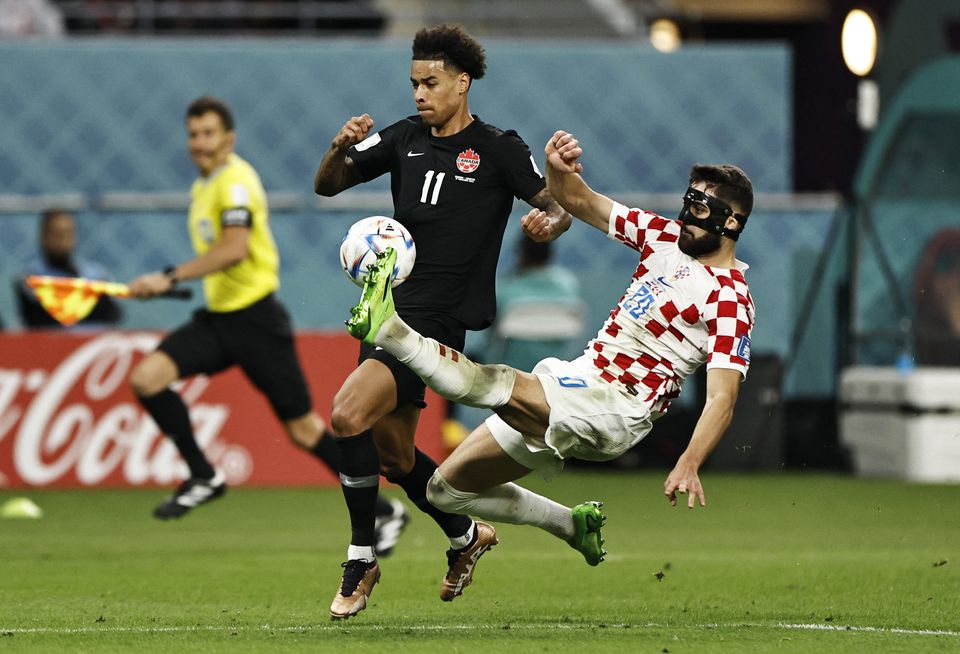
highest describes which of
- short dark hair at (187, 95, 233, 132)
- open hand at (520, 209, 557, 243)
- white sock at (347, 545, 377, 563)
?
open hand at (520, 209, 557, 243)

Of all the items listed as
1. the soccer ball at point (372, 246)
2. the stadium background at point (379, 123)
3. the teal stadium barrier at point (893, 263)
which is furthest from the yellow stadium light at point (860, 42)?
the soccer ball at point (372, 246)

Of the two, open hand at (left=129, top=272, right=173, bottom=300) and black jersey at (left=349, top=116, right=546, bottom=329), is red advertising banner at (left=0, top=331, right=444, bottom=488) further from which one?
black jersey at (left=349, top=116, right=546, bottom=329)

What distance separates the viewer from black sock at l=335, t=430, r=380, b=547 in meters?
7.43

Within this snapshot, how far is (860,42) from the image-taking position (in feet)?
52.1

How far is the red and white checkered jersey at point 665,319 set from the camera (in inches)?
280

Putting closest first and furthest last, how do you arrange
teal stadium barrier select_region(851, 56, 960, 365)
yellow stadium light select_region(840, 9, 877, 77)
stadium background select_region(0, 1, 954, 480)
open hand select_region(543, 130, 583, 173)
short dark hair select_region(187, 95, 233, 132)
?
open hand select_region(543, 130, 583, 173) < short dark hair select_region(187, 95, 233, 132) < yellow stadium light select_region(840, 9, 877, 77) < teal stadium barrier select_region(851, 56, 960, 365) < stadium background select_region(0, 1, 954, 480)

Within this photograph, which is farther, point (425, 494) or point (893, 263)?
point (893, 263)

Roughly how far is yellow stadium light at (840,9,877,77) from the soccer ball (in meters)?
9.71

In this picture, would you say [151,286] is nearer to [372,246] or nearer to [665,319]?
Answer: [372,246]

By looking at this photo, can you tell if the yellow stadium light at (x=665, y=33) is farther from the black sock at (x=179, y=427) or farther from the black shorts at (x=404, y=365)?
the black shorts at (x=404, y=365)

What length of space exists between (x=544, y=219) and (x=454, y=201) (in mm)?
486

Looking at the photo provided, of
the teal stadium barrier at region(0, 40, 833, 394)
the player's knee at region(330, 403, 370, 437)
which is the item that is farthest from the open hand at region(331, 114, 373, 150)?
the teal stadium barrier at region(0, 40, 833, 394)

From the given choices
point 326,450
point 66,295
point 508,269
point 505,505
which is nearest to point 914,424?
point 508,269

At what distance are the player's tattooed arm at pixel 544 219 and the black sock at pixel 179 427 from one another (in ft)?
12.2
